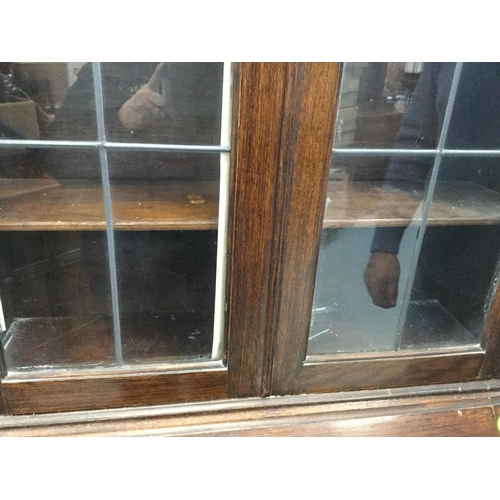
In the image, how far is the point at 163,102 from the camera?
58 centimetres

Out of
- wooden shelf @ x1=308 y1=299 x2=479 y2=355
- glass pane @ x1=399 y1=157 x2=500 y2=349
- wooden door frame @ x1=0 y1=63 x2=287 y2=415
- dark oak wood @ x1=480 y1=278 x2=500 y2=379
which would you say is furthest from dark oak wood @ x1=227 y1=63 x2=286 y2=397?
dark oak wood @ x1=480 y1=278 x2=500 y2=379

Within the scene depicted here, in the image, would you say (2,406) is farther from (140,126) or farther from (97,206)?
(140,126)

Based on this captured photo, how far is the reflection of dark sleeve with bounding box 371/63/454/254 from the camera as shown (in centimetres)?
60

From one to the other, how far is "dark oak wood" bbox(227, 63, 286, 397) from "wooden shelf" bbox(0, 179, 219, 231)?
54 millimetres

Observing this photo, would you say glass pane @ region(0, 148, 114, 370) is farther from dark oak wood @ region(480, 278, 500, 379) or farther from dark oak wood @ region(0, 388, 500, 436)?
dark oak wood @ region(480, 278, 500, 379)

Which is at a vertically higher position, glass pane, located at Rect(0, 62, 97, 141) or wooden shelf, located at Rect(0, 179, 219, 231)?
glass pane, located at Rect(0, 62, 97, 141)

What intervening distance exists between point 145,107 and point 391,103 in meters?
0.33

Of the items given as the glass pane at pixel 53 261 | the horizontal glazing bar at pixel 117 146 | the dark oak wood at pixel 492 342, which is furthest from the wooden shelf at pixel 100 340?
the dark oak wood at pixel 492 342

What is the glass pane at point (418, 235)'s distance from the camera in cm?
63

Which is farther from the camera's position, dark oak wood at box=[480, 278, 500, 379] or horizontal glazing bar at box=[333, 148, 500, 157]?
dark oak wood at box=[480, 278, 500, 379]

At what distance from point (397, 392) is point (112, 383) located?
0.45m

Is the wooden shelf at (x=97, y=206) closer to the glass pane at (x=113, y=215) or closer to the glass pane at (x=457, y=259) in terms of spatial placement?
the glass pane at (x=113, y=215)

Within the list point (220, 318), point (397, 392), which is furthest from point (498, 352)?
point (220, 318)

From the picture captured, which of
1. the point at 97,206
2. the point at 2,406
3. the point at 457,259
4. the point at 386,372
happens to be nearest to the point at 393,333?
the point at 386,372
